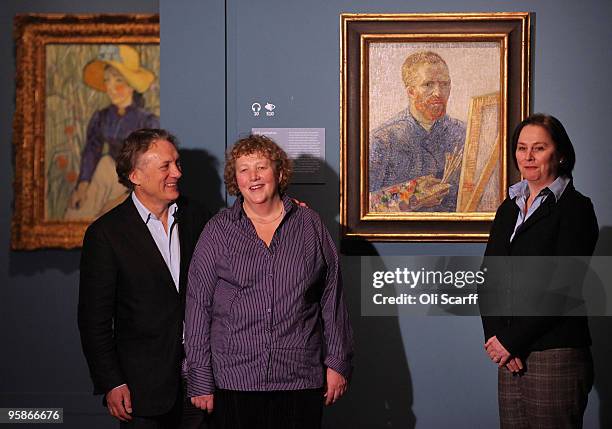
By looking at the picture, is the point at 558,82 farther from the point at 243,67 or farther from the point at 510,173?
the point at 243,67

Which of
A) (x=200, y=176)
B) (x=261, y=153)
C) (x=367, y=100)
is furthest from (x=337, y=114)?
(x=261, y=153)

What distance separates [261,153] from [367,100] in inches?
37.9

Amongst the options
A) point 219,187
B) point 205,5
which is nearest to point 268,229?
point 219,187

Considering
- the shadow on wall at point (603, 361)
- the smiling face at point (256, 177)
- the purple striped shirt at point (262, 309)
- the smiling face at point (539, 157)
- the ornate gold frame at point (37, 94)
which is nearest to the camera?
the purple striped shirt at point (262, 309)

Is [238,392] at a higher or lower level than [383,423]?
higher

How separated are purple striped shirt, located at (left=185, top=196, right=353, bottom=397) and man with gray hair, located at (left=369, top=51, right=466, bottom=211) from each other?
890 millimetres

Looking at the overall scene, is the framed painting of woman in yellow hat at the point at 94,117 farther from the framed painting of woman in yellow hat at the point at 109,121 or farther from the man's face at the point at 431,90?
the man's face at the point at 431,90

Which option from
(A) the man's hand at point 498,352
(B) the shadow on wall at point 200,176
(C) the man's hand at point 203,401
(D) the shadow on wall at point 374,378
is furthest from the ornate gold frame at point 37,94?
(A) the man's hand at point 498,352

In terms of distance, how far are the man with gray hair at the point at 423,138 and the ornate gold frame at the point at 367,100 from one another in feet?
0.21

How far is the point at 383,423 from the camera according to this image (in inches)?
137

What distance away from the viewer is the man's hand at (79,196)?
459 cm

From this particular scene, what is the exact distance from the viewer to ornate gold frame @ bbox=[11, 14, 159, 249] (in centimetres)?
456

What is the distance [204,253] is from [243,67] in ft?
3.82

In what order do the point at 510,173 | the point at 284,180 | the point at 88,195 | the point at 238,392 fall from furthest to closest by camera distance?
the point at 88,195, the point at 510,173, the point at 284,180, the point at 238,392
